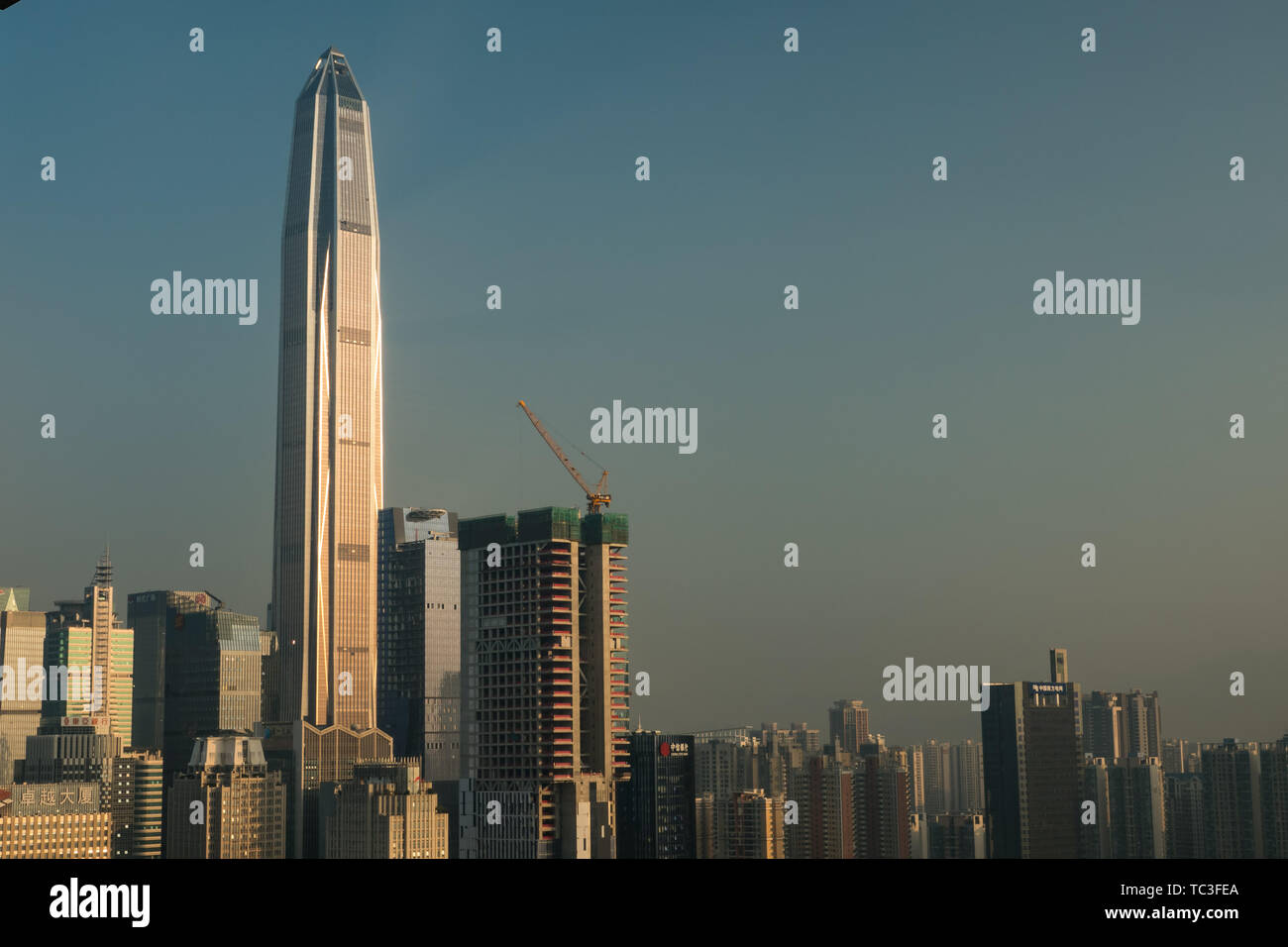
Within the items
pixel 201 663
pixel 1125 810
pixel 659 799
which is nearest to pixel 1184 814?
pixel 1125 810

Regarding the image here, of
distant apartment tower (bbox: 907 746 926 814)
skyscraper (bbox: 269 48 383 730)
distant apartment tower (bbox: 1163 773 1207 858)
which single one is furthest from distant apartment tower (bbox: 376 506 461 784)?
distant apartment tower (bbox: 1163 773 1207 858)

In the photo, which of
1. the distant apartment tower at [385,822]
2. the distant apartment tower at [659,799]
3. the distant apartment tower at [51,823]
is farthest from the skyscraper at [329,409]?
the distant apartment tower at [659,799]

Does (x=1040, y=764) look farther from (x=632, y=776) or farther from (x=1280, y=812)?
(x=632, y=776)

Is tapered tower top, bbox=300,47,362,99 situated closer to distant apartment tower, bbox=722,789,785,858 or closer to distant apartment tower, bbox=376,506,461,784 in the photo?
distant apartment tower, bbox=376,506,461,784

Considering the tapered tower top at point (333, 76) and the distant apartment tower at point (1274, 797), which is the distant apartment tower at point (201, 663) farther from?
the distant apartment tower at point (1274, 797)

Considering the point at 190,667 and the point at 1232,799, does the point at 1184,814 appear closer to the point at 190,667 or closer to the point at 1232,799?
the point at 1232,799

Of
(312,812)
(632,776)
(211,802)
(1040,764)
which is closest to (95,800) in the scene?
(211,802)

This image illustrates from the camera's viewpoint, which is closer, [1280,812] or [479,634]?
[1280,812]
